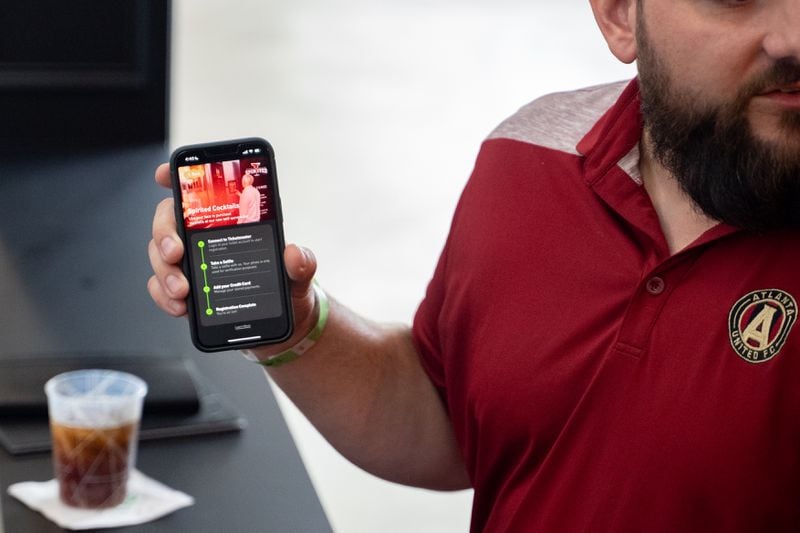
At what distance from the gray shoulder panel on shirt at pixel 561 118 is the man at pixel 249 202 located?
1.11 ft

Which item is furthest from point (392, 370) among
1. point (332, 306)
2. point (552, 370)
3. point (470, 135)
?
point (470, 135)

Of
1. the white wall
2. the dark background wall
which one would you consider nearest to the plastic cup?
the dark background wall

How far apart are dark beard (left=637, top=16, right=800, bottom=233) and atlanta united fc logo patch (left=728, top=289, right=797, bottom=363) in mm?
70

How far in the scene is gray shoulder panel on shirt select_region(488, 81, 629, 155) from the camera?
4.99 feet

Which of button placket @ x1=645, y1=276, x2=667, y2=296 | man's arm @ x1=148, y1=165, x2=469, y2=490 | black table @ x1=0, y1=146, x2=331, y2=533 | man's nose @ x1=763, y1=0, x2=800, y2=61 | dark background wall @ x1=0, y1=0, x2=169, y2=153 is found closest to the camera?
man's nose @ x1=763, y1=0, x2=800, y2=61

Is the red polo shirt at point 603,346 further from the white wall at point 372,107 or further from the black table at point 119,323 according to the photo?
the white wall at point 372,107

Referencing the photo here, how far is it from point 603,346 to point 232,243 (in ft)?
1.33

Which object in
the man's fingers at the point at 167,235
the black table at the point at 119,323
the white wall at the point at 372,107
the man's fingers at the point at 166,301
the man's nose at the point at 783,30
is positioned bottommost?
the white wall at the point at 372,107

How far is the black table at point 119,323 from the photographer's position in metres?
1.42

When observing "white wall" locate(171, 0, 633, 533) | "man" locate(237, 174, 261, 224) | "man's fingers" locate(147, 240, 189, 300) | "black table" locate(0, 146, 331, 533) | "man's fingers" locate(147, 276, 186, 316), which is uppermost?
"man" locate(237, 174, 261, 224)

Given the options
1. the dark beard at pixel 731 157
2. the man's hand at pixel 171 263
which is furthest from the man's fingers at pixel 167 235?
the dark beard at pixel 731 157

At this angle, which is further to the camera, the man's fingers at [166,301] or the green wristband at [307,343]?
the green wristband at [307,343]

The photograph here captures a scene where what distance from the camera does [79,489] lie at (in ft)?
4.52

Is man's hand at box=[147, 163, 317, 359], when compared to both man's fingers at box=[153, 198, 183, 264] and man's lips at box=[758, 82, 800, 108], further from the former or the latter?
man's lips at box=[758, 82, 800, 108]
